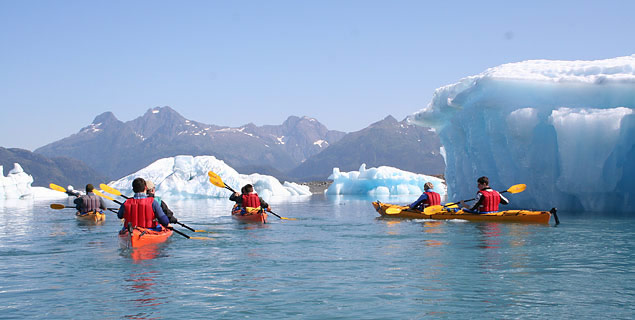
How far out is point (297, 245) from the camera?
13.8 meters

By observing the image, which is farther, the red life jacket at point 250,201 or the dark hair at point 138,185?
the red life jacket at point 250,201

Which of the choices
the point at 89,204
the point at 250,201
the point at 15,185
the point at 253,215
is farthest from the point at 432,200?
the point at 15,185

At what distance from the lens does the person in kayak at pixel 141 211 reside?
1191 cm

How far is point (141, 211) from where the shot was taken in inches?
475

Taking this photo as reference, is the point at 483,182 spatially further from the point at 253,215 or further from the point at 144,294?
the point at 144,294

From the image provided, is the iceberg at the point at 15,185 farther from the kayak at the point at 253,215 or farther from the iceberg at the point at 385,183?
the kayak at the point at 253,215

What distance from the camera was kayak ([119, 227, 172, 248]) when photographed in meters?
11.9

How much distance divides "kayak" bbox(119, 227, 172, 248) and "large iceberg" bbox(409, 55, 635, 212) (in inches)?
598

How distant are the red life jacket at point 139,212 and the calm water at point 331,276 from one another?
607 mm

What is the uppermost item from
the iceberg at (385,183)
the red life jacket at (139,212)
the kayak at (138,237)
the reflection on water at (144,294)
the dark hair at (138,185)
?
the iceberg at (385,183)

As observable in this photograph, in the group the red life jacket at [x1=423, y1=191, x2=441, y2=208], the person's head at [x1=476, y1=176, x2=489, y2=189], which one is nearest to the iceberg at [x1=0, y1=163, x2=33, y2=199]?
the red life jacket at [x1=423, y1=191, x2=441, y2=208]

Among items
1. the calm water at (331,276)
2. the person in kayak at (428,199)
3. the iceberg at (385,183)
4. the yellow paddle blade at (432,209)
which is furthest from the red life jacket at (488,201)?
the iceberg at (385,183)

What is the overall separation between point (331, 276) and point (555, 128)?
1518cm

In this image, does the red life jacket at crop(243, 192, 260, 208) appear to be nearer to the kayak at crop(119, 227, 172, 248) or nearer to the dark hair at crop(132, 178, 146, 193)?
the kayak at crop(119, 227, 172, 248)
